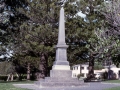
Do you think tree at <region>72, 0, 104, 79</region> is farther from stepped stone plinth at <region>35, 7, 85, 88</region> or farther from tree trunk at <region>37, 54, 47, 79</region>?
stepped stone plinth at <region>35, 7, 85, 88</region>

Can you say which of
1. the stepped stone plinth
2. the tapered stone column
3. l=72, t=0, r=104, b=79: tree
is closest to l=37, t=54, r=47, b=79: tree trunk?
l=72, t=0, r=104, b=79: tree

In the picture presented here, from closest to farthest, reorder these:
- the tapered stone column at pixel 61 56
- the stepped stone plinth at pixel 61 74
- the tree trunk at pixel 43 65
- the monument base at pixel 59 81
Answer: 1. the monument base at pixel 59 81
2. the stepped stone plinth at pixel 61 74
3. the tapered stone column at pixel 61 56
4. the tree trunk at pixel 43 65

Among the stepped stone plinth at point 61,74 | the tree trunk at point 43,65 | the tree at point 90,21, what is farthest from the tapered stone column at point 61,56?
the tree trunk at point 43,65

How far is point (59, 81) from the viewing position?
1677 centimetres

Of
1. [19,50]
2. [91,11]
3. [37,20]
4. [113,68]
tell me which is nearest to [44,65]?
[19,50]

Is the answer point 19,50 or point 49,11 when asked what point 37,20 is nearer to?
point 49,11

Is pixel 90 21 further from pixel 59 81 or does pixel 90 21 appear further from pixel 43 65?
pixel 59 81

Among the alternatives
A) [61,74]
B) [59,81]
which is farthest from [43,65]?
[59,81]

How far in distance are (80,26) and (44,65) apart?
6.93m

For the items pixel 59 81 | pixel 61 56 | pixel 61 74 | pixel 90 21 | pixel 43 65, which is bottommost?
pixel 59 81

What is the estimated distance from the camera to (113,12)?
559 inches

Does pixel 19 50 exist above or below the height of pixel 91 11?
below

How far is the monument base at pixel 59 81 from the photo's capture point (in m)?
16.1

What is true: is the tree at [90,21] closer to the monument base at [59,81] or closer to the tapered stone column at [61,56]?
the tapered stone column at [61,56]
